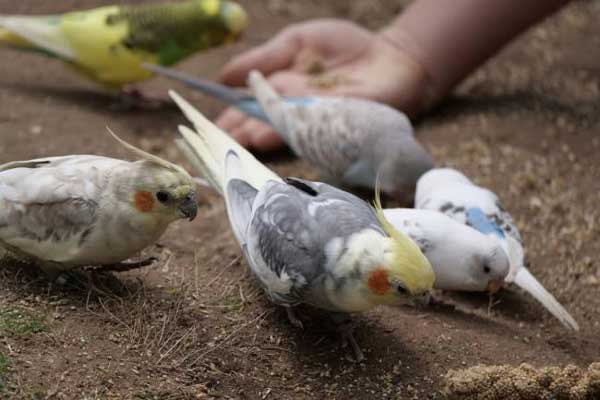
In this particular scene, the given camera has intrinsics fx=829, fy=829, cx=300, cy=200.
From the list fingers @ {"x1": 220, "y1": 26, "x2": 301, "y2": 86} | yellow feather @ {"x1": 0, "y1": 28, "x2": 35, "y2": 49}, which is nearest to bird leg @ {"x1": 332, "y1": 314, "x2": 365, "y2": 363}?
fingers @ {"x1": 220, "y1": 26, "x2": 301, "y2": 86}

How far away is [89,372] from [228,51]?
3.94 m

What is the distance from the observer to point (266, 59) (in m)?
5.23

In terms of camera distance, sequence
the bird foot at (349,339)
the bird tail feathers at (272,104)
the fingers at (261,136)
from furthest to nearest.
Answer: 1. the fingers at (261,136)
2. the bird tail feathers at (272,104)
3. the bird foot at (349,339)

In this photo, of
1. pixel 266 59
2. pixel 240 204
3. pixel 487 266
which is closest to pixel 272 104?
pixel 266 59

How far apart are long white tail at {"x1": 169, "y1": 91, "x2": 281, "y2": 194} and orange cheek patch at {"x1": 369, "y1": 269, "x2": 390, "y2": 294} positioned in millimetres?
746

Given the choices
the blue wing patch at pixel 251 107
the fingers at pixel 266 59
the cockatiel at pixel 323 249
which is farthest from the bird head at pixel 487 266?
the fingers at pixel 266 59

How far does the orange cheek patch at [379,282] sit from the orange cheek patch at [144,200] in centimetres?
72

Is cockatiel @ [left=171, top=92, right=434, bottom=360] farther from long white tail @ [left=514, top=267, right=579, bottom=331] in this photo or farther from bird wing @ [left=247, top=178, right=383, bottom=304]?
long white tail @ [left=514, top=267, right=579, bottom=331]

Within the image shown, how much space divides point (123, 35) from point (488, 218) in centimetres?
252

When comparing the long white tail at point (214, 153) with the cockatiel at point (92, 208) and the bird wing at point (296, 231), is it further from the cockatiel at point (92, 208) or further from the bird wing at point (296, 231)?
the cockatiel at point (92, 208)

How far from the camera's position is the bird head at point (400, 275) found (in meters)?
2.45

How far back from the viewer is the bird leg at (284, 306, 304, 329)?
9.37ft

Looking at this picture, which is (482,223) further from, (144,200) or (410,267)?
(144,200)

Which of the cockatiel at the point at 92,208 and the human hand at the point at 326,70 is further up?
the cockatiel at the point at 92,208
